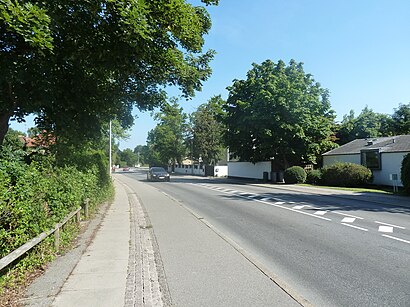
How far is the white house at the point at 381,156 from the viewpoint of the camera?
27750 millimetres

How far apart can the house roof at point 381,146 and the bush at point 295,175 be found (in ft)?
15.8

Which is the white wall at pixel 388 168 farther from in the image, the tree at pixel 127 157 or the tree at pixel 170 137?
the tree at pixel 127 157

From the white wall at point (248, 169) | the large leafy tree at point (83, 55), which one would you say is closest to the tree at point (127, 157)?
the white wall at point (248, 169)

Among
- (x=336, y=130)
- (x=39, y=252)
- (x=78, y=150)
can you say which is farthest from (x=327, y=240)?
(x=336, y=130)

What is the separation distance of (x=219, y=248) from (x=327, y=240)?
8.73 ft

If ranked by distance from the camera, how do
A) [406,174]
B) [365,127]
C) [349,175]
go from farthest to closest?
[365,127], [349,175], [406,174]

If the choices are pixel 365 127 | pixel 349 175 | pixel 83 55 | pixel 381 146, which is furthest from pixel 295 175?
pixel 83 55

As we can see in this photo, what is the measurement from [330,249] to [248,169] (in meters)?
36.4

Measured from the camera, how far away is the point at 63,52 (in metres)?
9.91

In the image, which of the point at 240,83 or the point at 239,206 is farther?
the point at 240,83

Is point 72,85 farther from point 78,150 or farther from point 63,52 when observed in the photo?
point 78,150

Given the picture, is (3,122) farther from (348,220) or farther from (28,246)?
(348,220)

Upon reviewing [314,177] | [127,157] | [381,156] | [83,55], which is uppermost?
[127,157]

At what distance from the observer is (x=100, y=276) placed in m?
5.61
